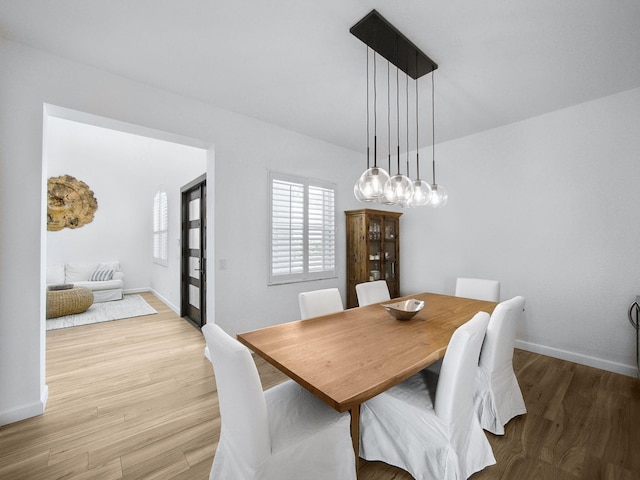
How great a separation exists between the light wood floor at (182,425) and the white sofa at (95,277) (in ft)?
9.50

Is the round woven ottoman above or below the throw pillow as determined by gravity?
below

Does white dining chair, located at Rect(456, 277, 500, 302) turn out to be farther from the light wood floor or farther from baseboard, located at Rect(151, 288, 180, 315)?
baseboard, located at Rect(151, 288, 180, 315)

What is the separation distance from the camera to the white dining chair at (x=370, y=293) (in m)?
2.73

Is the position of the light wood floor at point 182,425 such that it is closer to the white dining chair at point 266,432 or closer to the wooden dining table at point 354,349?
the white dining chair at point 266,432

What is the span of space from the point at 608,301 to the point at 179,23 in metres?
4.38

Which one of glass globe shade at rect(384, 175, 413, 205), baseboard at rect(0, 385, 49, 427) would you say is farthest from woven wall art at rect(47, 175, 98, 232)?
glass globe shade at rect(384, 175, 413, 205)

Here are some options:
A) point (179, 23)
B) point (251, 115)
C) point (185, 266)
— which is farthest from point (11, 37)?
point (185, 266)

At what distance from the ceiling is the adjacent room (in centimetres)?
2

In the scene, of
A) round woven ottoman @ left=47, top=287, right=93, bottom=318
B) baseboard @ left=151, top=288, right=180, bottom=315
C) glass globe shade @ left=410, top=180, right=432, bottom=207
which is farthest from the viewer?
baseboard @ left=151, top=288, right=180, bottom=315

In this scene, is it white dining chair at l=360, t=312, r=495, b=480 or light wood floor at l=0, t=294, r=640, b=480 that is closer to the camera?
white dining chair at l=360, t=312, r=495, b=480

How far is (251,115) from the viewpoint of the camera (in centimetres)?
315

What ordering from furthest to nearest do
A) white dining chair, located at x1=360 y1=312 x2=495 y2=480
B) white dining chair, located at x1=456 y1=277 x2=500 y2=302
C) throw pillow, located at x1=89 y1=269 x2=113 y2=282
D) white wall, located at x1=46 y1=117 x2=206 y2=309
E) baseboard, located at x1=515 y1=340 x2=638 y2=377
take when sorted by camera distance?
throw pillow, located at x1=89 y1=269 x2=113 y2=282
white wall, located at x1=46 y1=117 x2=206 y2=309
white dining chair, located at x1=456 y1=277 x2=500 y2=302
baseboard, located at x1=515 y1=340 x2=638 y2=377
white dining chair, located at x1=360 y1=312 x2=495 y2=480

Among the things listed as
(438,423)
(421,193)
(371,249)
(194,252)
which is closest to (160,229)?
(194,252)

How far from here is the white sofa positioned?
553 centimetres
